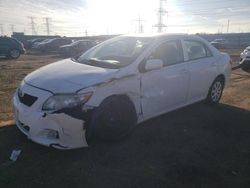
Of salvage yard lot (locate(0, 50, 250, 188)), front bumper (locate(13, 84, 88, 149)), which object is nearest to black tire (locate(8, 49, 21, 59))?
salvage yard lot (locate(0, 50, 250, 188))

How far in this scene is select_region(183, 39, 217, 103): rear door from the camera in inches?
216

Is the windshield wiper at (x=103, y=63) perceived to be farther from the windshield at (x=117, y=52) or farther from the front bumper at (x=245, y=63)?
the front bumper at (x=245, y=63)

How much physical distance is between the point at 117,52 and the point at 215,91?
9.06ft

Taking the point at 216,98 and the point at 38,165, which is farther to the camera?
the point at 216,98

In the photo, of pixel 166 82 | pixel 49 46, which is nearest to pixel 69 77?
pixel 166 82

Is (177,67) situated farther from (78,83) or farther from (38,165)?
(38,165)

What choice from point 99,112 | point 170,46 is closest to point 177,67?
point 170,46

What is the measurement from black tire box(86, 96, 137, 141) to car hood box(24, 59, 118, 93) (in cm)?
35

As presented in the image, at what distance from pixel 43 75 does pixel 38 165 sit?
4.26 feet

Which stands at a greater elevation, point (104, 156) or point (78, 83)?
point (78, 83)

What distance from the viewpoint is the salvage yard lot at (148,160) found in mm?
3365

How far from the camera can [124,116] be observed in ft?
14.0

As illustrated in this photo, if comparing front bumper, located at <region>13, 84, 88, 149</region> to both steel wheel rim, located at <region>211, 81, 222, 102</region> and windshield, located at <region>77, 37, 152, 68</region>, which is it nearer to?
windshield, located at <region>77, 37, 152, 68</region>

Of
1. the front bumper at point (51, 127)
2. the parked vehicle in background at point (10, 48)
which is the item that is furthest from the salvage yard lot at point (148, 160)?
the parked vehicle in background at point (10, 48)
